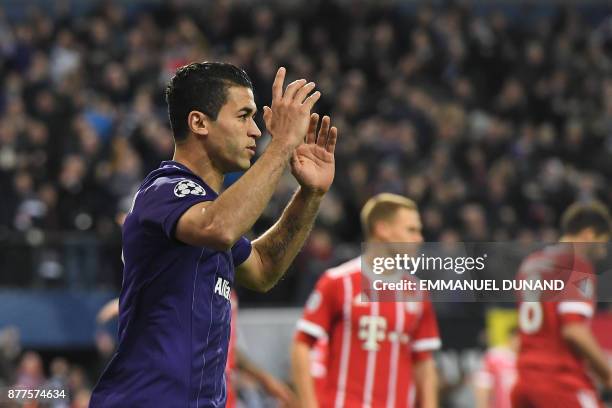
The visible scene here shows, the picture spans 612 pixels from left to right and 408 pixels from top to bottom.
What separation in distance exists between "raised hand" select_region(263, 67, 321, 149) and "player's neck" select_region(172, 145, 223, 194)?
270mm

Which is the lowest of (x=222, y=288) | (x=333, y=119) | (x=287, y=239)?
(x=222, y=288)

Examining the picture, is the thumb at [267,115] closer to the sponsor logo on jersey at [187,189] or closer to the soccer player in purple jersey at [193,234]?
the soccer player in purple jersey at [193,234]

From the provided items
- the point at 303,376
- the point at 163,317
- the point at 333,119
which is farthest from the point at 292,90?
the point at 333,119

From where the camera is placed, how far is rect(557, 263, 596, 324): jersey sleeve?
22.0 ft

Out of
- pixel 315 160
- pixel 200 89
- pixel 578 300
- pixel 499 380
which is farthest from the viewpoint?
pixel 499 380

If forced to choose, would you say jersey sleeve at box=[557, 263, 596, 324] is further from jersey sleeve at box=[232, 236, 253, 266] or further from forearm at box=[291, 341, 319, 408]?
jersey sleeve at box=[232, 236, 253, 266]

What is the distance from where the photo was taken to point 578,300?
6.73 m

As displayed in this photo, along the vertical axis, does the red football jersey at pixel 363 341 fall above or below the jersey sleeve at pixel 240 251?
above

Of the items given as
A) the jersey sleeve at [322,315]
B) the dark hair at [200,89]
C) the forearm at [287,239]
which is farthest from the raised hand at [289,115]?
the jersey sleeve at [322,315]

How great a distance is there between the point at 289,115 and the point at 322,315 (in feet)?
9.97

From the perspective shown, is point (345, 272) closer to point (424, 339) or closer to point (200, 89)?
point (424, 339)

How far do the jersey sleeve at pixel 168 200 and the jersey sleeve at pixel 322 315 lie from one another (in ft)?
9.70

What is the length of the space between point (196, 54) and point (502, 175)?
4.48 m

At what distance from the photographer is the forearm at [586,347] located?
261 inches
